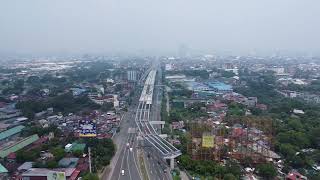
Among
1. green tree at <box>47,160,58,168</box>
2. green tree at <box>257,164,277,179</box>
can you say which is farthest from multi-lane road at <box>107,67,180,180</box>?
green tree at <box>257,164,277,179</box>

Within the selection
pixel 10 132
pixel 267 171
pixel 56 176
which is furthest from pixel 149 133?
pixel 10 132

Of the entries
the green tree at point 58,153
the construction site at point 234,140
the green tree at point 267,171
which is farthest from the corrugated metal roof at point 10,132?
the green tree at point 267,171

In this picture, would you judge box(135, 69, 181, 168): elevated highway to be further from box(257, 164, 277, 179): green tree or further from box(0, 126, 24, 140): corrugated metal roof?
box(0, 126, 24, 140): corrugated metal roof

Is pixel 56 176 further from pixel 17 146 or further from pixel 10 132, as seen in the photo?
pixel 10 132

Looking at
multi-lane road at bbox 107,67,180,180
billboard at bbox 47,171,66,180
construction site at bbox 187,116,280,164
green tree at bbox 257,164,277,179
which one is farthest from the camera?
construction site at bbox 187,116,280,164

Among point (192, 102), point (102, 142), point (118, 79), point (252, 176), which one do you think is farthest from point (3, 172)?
point (118, 79)

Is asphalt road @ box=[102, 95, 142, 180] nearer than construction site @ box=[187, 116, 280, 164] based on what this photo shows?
Yes

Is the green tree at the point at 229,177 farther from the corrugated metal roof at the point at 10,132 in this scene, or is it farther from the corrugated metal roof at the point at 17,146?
the corrugated metal roof at the point at 10,132
